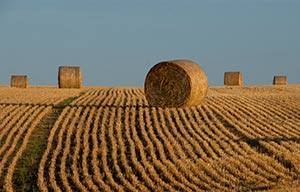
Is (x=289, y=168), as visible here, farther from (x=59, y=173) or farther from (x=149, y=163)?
(x=59, y=173)

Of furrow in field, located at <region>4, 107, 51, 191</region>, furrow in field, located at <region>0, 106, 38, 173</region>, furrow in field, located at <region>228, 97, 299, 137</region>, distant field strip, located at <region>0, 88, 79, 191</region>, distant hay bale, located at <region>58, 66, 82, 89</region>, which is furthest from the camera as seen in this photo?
distant hay bale, located at <region>58, 66, 82, 89</region>

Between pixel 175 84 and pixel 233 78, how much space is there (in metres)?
22.6

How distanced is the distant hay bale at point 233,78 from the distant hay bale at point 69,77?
38.3ft

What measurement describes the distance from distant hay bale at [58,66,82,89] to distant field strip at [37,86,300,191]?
41.6 feet

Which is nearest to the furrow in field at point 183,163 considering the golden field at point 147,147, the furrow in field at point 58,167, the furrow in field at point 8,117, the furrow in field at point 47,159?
the golden field at point 147,147

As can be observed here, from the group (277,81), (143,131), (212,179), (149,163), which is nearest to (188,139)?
(143,131)

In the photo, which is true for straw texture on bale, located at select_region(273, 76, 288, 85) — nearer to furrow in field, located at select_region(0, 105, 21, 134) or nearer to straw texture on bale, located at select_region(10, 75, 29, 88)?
straw texture on bale, located at select_region(10, 75, 29, 88)

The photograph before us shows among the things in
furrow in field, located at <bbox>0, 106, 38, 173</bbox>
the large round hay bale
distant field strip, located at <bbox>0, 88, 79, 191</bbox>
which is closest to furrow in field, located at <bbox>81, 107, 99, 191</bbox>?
distant field strip, located at <bbox>0, 88, 79, 191</bbox>

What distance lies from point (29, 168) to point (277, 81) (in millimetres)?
38268

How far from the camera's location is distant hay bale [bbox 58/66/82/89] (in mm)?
40812

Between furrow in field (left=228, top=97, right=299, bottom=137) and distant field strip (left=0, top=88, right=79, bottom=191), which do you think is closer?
distant field strip (left=0, top=88, right=79, bottom=191)

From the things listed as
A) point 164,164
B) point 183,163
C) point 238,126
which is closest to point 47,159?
point 164,164

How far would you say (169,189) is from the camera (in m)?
15.2

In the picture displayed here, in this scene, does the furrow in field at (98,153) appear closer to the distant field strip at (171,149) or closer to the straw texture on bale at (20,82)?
the distant field strip at (171,149)
